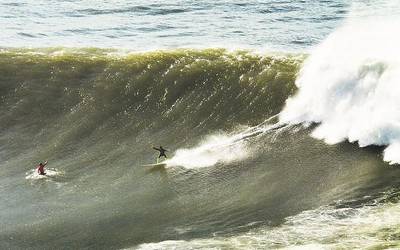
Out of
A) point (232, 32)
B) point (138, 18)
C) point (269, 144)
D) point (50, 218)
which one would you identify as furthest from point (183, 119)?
point (138, 18)

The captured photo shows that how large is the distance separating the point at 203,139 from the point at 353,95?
585 cm

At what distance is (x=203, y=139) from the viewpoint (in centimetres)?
2394

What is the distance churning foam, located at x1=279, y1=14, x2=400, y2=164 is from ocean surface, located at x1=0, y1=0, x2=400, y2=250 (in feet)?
0.19

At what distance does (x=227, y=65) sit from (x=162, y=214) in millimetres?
12483

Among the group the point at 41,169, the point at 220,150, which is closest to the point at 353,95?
the point at 220,150

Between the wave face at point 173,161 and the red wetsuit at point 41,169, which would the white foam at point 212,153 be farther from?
the red wetsuit at point 41,169

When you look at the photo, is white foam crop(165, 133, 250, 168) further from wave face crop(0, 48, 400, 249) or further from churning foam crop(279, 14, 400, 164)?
churning foam crop(279, 14, 400, 164)

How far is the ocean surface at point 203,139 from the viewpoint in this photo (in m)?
17.4

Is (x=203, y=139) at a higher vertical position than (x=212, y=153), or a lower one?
higher

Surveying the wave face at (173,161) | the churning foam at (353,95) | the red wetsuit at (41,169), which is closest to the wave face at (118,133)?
the wave face at (173,161)

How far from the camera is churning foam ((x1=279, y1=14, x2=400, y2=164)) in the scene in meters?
22.1

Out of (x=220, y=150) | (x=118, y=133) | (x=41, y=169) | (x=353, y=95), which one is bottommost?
(x=220, y=150)

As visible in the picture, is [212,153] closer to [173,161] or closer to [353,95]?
[173,161]

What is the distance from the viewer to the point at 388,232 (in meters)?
15.4
